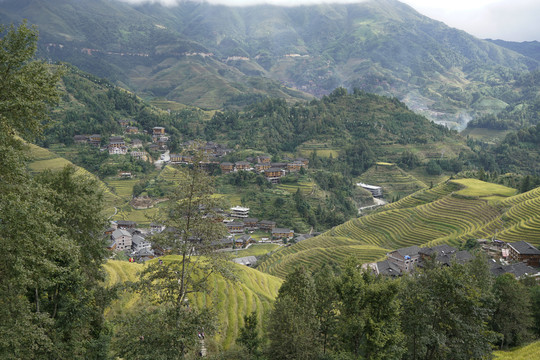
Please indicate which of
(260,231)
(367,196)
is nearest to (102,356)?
(260,231)

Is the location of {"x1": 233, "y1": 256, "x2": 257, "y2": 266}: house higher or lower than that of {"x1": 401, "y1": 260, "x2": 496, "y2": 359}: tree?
lower

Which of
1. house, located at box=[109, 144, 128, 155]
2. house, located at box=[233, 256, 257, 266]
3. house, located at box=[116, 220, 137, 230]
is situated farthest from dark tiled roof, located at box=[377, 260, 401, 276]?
house, located at box=[109, 144, 128, 155]

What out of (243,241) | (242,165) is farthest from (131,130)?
(243,241)

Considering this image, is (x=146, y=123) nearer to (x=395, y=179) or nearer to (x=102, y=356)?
(x=395, y=179)

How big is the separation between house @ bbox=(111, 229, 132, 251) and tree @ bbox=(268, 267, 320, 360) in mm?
42258

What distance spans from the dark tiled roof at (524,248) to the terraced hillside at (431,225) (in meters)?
4.12

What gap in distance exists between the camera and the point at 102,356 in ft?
42.0

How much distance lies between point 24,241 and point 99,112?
90961 mm

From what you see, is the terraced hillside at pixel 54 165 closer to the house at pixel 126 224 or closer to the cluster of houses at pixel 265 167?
the house at pixel 126 224

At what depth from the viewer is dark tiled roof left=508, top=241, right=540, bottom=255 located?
34.2 m

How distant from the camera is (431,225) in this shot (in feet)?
168

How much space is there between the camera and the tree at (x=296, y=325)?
13695 mm

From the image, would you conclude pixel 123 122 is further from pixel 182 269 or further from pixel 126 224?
pixel 182 269

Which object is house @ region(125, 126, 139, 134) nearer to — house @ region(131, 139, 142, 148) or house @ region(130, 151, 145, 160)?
house @ region(131, 139, 142, 148)
